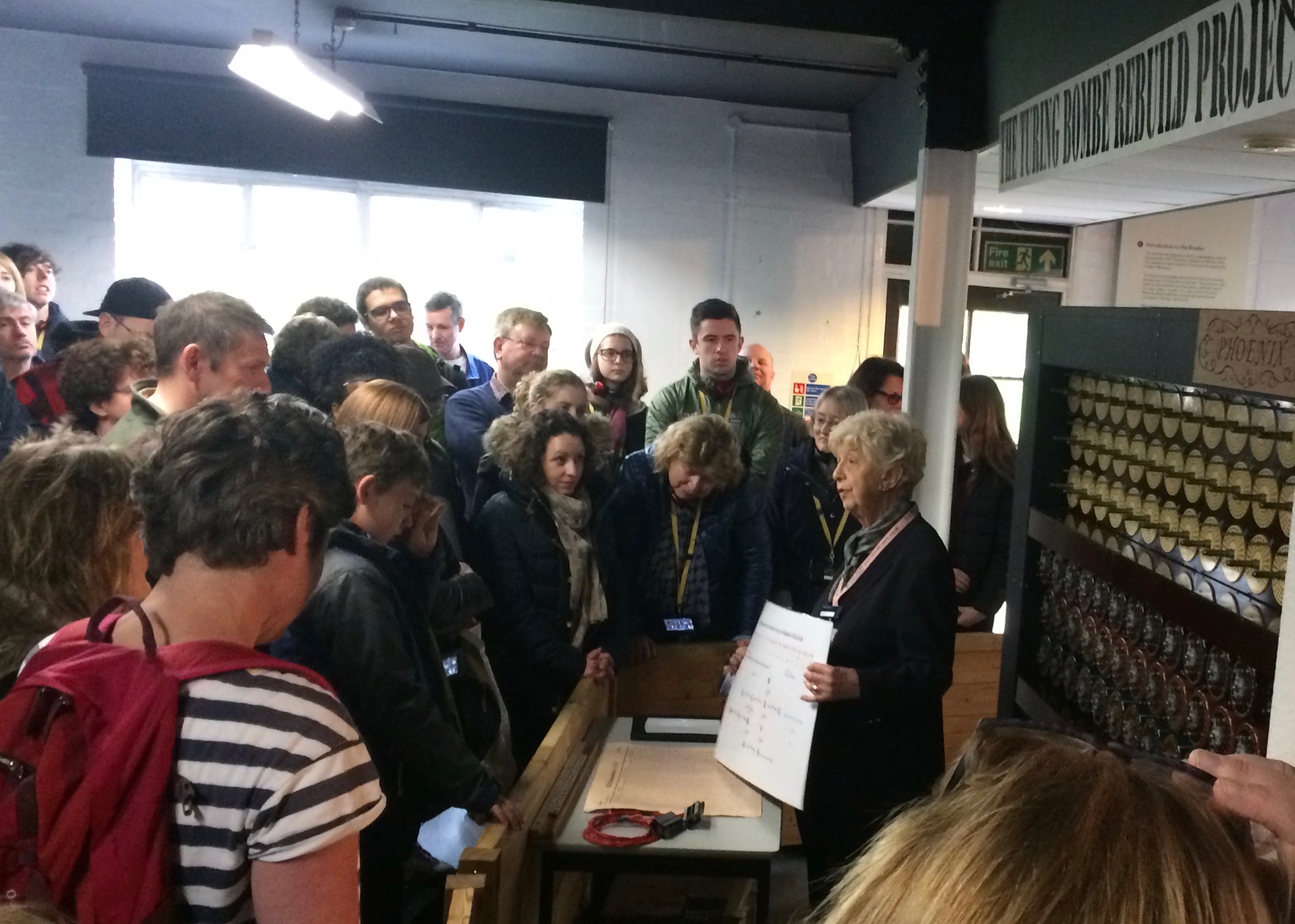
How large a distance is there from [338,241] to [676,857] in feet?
17.9

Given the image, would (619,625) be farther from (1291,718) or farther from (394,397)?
(1291,718)

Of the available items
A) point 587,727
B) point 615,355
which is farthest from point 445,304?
point 587,727

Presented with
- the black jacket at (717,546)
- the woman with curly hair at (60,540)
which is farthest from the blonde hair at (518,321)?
the woman with curly hair at (60,540)

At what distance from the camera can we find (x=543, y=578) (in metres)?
2.75

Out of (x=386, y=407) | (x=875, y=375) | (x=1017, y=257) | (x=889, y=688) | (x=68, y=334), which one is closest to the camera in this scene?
(x=889, y=688)

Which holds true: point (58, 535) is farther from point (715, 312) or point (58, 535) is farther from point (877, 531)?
point (715, 312)

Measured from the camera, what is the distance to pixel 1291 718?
1.32 m

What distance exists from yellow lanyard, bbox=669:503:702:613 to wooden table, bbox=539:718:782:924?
1.11m

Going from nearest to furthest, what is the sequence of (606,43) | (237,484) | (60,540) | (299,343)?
(237,484) → (60,540) → (299,343) → (606,43)

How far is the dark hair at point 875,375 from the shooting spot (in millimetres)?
3996

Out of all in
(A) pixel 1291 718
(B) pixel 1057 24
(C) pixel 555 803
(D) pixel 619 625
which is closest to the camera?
(A) pixel 1291 718

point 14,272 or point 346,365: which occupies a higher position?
point 14,272

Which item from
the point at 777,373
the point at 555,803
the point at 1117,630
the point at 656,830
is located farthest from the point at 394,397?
the point at 777,373

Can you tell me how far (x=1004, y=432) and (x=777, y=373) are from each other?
10.9ft
